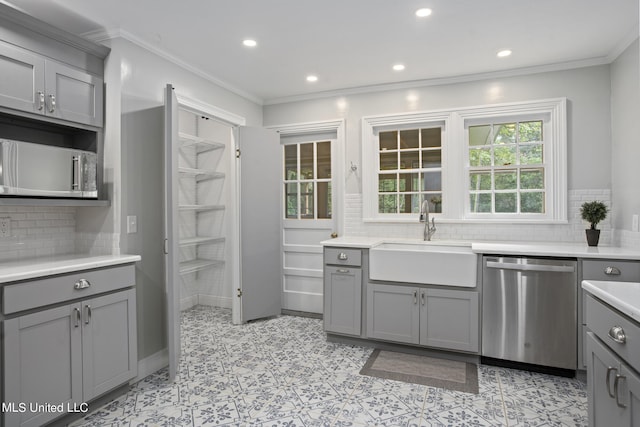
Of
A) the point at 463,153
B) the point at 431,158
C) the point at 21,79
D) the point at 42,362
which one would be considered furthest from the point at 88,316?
the point at 463,153

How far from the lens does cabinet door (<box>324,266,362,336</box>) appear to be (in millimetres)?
3332

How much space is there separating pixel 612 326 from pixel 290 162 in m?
3.59

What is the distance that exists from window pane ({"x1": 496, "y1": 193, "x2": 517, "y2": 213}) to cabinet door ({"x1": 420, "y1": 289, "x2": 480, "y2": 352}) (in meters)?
1.11

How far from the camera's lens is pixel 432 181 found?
3844 millimetres

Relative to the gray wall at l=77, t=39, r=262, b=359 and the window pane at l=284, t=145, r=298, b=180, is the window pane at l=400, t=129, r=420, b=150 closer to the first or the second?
the window pane at l=284, t=145, r=298, b=180

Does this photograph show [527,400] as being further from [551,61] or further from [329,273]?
[551,61]

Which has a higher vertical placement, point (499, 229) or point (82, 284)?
point (499, 229)

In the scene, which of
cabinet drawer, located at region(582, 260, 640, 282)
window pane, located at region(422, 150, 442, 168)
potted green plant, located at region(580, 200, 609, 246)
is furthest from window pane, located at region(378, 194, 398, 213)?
cabinet drawer, located at region(582, 260, 640, 282)

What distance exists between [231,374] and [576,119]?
365 cm

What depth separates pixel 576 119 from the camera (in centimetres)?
327

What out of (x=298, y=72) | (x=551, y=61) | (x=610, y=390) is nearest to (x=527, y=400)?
(x=610, y=390)

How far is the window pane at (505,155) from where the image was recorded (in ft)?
11.7

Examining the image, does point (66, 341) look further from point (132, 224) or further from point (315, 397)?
point (315, 397)

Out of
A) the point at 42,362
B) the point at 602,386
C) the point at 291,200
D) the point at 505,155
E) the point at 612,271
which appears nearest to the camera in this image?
the point at 602,386
